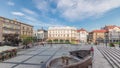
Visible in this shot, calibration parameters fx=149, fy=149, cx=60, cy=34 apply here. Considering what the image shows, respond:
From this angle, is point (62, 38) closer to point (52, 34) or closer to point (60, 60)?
point (52, 34)

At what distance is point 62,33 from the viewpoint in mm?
88125

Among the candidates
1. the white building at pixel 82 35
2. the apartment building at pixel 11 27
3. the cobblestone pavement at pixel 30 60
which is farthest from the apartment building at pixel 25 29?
the cobblestone pavement at pixel 30 60

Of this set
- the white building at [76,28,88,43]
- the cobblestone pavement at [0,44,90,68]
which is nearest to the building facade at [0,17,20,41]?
the cobblestone pavement at [0,44,90,68]

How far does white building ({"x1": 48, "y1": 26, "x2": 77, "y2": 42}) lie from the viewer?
3444 inches

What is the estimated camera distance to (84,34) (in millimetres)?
99375

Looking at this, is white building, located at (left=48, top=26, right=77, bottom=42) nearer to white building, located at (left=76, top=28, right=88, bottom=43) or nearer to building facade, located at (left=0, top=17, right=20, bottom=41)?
white building, located at (left=76, top=28, right=88, bottom=43)

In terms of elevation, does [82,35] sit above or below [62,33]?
below

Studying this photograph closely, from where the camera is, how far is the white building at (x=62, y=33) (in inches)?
3444

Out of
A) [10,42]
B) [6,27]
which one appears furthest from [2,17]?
[10,42]

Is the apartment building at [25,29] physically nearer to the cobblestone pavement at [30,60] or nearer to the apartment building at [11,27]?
the apartment building at [11,27]

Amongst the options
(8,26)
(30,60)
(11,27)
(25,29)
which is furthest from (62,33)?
(30,60)

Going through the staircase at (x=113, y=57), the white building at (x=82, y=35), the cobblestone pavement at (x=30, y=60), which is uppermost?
the white building at (x=82, y=35)

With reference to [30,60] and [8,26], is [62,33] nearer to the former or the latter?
[8,26]

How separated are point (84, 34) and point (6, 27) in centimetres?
5679
